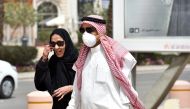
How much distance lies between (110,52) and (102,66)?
0.12 meters

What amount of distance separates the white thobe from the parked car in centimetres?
1198

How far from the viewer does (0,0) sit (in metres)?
31.3

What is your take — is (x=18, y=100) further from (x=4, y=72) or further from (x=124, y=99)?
(x=124, y=99)

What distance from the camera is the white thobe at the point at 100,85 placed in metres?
5.01

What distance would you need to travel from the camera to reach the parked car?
55.8 ft

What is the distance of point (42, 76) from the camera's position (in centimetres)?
582

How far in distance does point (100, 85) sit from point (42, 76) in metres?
0.95

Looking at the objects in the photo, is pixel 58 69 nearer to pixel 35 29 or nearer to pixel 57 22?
pixel 57 22

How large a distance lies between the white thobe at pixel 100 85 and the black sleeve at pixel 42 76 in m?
0.72

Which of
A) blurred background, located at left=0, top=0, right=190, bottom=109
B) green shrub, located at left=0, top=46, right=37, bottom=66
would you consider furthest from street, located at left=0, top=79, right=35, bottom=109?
green shrub, located at left=0, top=46, right=37, bottom=66

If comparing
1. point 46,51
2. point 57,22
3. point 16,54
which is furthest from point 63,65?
point 57,22

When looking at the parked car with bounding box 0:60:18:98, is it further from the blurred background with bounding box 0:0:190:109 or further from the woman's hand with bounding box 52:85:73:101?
the woman's hand with bounding box 52:85:73:101

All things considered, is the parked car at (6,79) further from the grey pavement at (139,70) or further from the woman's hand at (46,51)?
the woman's hand at (46,51)

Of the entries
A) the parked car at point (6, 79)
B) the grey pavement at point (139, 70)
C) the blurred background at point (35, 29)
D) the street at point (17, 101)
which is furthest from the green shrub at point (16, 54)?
the parked car at point (6, 79)
